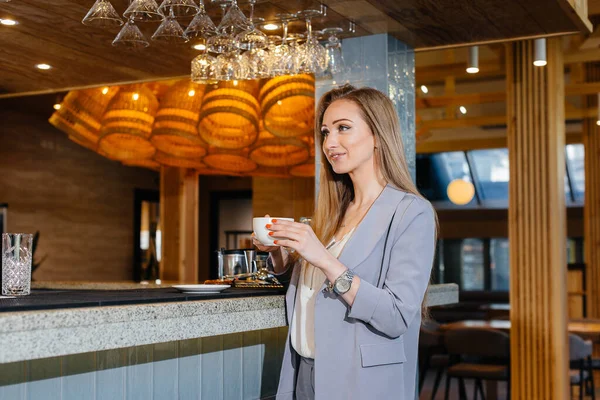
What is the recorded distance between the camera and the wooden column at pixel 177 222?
28.3 ft

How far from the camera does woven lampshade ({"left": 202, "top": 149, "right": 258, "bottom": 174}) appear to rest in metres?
6.49

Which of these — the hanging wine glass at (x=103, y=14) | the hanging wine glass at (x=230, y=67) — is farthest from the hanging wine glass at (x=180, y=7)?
the hanging wine glass at (x=230, y=67)

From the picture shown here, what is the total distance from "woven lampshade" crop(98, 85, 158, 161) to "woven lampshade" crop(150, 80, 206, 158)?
0.30ft

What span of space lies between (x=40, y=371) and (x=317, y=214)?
965 mm

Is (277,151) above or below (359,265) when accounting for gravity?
above

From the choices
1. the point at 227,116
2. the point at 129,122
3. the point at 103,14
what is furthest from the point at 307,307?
the point at 129,122

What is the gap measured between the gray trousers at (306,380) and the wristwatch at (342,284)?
0.36 metres

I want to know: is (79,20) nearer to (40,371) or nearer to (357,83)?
(357,83)

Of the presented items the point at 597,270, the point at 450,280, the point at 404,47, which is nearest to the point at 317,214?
the point at 404,47

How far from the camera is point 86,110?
20.6 ft

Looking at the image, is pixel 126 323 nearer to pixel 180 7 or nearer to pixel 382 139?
pixel 382 139

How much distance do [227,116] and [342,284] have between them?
149 inches

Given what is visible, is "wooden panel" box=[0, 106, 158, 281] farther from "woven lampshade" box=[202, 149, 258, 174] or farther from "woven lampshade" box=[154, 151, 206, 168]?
"woven lampshade" box=[202, 149, 258, 174]

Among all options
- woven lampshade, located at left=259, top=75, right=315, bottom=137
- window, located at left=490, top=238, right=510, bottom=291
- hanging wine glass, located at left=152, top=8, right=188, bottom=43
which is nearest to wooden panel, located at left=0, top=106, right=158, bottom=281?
woven lampshade, located at left=259, top=75, right=315, bottom=137
